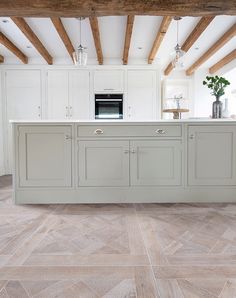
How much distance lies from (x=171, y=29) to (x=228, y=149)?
242cm

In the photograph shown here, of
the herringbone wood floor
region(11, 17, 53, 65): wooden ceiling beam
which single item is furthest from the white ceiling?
the herringbone wood floor

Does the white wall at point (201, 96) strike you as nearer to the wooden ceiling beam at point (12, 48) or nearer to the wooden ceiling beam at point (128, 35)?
the wooden ceiling beam at point (128, 35)

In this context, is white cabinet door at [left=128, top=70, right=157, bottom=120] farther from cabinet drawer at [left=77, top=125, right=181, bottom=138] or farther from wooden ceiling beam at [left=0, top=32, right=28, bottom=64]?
cabinet drawer at [left=77, top=125, right=181, bottom=138]

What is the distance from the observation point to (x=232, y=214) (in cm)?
241

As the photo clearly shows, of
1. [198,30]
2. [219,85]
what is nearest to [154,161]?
[219,85]

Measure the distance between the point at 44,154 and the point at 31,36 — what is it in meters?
2.42

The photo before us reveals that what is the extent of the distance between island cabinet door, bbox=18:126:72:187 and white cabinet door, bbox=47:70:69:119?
8.92 feet

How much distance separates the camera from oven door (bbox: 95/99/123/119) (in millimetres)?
5395

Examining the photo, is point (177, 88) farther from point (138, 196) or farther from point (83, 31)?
point (138, 196)

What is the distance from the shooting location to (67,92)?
17.7 ft

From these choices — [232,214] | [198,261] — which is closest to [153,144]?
[232,214]

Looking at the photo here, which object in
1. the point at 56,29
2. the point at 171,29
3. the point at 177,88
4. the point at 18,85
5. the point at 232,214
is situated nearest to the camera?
the point at 232,214

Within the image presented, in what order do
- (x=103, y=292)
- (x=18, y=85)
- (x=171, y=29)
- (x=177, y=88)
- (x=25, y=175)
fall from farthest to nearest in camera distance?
1. (x=177, y=88)
2. (x=18, y=85)
3. (x=171, y=29)
4. (x=25, y=175)
5. (x=103, y=292)

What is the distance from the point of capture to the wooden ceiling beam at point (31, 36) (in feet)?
11.7
